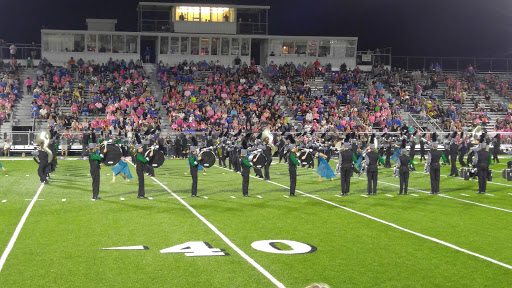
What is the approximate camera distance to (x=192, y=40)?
1850 inches

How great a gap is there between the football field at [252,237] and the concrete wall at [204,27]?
29.6 metres

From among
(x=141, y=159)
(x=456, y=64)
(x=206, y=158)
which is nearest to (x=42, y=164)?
(x=141, y=159)

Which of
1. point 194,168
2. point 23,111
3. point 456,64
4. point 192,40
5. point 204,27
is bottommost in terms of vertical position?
point 194,168

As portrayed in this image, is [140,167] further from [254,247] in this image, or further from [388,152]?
[388,152]

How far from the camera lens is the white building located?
45.6 metres

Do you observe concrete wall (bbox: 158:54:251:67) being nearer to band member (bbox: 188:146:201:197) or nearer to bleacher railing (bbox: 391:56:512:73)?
bleacher railing (bbox: 391:56:512:73)

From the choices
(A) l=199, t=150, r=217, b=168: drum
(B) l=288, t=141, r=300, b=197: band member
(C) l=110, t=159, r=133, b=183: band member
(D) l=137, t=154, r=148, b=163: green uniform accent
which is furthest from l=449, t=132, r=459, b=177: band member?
(D) l=137, t=154, r=148, b=163: green uniform accent

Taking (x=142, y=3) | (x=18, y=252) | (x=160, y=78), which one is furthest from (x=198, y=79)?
(x=18, y=252)

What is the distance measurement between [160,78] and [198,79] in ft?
8.68

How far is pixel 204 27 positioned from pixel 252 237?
37.9 m

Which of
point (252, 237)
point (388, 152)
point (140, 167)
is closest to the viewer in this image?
point (252, 237)

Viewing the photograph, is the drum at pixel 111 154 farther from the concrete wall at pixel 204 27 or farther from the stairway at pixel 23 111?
the concrete wall at pixel 204 27

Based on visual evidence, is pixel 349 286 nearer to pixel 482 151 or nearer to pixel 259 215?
pixel 259 215

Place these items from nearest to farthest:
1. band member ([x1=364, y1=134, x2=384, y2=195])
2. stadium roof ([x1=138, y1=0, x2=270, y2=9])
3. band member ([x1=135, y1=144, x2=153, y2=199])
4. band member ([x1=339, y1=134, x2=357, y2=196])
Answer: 1. band member ([x1=135, y1=144, x2=153, y2=199])
2. band member ([x1=339, y1=134, x2=357, y2=196])
3. band member ([x1=364, y1=134, x2=384, y2=195])
4. stadium roof ([x1=138, y1=0, x2=270, y2=9])
